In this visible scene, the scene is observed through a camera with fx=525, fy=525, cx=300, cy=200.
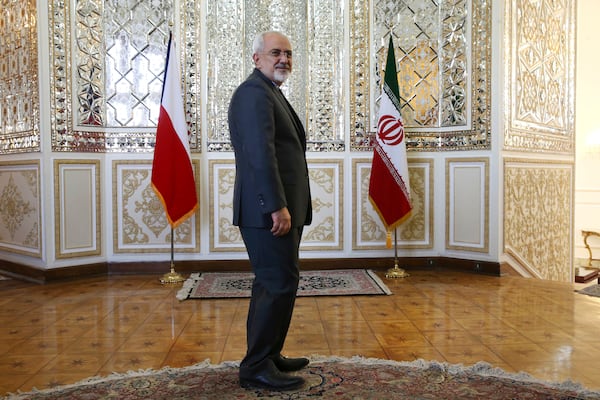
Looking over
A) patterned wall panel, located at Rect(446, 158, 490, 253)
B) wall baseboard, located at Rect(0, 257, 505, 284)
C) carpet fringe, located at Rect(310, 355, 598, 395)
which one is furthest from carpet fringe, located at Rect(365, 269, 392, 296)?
carpet fringe, located at Rect(310, 355, 598, 395)

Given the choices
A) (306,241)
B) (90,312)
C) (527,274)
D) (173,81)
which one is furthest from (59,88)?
(527,274)

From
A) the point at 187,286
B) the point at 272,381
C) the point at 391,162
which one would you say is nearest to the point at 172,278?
the point at 187,286

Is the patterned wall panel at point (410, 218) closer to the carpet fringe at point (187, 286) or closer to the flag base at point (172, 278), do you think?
the carpet fringe at point (187, 286)

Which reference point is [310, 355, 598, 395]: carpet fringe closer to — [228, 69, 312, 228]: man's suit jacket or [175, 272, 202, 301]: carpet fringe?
[228, 69, 312, 228]: man's suit jacket

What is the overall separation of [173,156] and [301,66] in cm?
176

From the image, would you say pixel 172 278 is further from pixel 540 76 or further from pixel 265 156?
pixel 540 76

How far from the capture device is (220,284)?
15.5ft

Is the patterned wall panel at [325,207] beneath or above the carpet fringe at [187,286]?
above

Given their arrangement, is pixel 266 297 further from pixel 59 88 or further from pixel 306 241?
pixel 59 88

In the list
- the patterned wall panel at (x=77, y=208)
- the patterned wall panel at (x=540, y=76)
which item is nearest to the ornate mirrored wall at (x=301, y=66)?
the patterned wall panel at (x=77, y=208)

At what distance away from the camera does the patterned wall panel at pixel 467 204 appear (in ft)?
17.1

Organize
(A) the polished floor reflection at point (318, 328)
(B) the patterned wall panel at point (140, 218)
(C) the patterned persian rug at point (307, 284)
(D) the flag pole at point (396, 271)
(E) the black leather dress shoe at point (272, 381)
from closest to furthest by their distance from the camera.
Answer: (E) the black leather dress shoe at point (272, 381)
(A) the polished floor reflection at point (318, 328)
(C) the patterned persian rug at point (307, 284)
(D) the flag pole at point (396, 271)
(B) the patterned wall panel at point (140, 218)

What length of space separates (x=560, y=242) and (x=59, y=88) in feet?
19.5

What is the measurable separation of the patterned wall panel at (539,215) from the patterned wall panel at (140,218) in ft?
10.6
